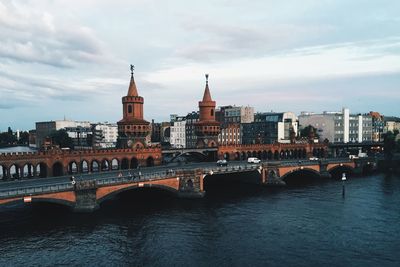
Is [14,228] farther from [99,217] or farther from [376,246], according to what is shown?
[376,246]

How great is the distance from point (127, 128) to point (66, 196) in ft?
146

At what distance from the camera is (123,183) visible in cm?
7025

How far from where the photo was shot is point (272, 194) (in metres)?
90.0

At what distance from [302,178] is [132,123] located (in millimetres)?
57298

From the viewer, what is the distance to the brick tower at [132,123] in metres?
106

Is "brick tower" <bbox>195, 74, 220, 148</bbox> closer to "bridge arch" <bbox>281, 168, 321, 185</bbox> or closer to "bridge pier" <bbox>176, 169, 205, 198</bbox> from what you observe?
"bridge arch" <bbox>281, 168, 321, 185</bbox>

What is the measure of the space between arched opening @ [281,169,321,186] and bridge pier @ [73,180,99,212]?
58896 mm

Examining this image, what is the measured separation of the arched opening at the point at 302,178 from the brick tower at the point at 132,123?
43687mm

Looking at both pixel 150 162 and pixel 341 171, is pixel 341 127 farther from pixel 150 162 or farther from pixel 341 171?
pixel 150 162

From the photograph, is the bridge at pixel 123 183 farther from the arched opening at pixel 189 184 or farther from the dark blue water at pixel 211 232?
the dark blue water at pixel 211 232

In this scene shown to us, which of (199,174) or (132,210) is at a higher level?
(199,174)

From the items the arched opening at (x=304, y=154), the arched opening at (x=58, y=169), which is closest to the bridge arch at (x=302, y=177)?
the arched opening at (x=304, y=154)

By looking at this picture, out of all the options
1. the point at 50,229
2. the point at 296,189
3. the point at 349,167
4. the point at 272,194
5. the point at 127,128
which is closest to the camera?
the point at 50,229

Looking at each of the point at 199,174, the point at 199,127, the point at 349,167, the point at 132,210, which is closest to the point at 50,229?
the point at 132,210
